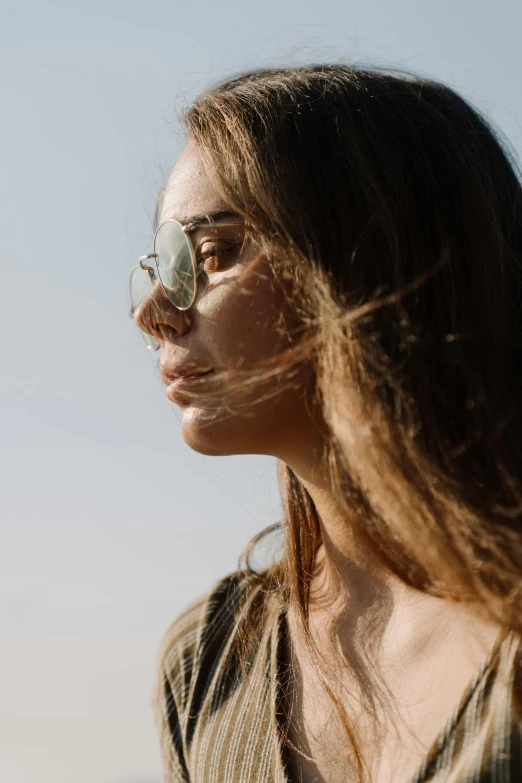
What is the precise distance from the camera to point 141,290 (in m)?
2.34

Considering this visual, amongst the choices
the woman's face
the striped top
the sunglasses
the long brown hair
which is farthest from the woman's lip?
the striped top

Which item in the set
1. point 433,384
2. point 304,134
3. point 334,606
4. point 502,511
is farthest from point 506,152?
point 334,606

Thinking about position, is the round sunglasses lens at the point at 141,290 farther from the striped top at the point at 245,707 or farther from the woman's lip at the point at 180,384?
the striped top at the point at 245,707

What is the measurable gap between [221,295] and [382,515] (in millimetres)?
567

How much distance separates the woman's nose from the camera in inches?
82.3

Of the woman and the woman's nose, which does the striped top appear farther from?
the woman's nose

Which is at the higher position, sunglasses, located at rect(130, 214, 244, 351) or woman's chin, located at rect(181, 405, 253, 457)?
sunglasses, located at rect(130, 214, 244, 351)

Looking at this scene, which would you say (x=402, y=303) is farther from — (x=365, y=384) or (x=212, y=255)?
(x=212, y=255)

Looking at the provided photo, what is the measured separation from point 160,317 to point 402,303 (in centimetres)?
56

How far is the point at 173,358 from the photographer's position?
2.11 m

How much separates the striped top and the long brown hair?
155mm

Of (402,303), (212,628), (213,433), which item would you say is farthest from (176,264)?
(212,628)

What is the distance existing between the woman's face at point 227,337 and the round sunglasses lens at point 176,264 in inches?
0.8

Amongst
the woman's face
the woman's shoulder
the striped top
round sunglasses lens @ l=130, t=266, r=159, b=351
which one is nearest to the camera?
the striped top
